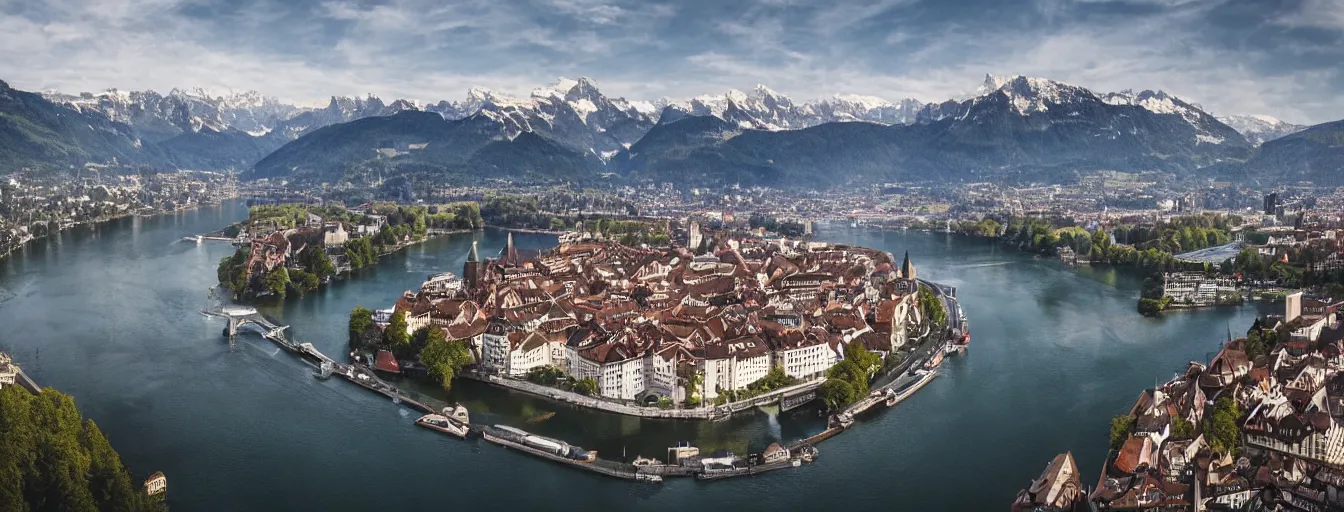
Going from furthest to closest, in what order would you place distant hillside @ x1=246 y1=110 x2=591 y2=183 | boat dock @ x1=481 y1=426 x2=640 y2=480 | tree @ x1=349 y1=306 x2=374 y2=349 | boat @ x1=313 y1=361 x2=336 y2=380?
distant hillside @ x1=246 y1=110 x2=591 y2=183, tree @ x1=349 y1=306 x2=374 y2=349, boat @ x1=313 y1=361 x2=336 y2=380, boat dock @ x1=481 y1=426 x2=640 y2=480

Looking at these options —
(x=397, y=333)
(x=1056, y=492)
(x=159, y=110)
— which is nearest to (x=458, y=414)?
(x=397, y=333)

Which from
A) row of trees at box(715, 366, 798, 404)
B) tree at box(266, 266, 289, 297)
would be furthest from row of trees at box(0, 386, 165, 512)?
tree at box(266, 266, 289, 297)

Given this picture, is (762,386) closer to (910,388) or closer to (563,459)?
(910,388)

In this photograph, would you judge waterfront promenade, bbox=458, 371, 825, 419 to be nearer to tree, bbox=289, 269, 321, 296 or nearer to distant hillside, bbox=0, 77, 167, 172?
tree, bbox=289, 269, 321, 296

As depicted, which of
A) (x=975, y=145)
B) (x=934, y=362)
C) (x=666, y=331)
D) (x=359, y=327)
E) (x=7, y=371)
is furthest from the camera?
(x=975, y=145)

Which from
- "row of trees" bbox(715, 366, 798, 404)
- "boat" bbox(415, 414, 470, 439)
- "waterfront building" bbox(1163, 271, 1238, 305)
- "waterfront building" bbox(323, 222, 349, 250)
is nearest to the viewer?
"boat" bbox(415, 414, 470, 439)

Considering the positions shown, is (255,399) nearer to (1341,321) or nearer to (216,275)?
(216,275)
